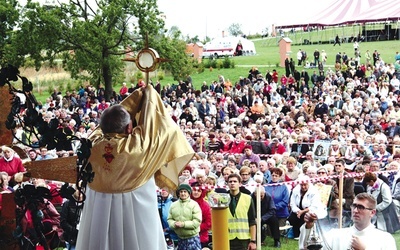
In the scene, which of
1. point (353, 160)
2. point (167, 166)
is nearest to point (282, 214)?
point (353, 160)

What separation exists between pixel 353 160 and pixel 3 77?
38.6ft

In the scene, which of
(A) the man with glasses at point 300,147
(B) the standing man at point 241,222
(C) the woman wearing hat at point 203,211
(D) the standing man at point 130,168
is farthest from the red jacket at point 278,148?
(D) the standing man at point 130,168

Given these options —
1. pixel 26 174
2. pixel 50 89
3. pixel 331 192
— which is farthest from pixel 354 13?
pixel 26 174

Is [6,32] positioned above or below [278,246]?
above

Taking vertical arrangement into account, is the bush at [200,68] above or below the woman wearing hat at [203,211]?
above

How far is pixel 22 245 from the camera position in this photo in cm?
348

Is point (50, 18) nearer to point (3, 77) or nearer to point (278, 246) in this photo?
point (278, 246)

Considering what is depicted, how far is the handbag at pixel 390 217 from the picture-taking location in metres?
11.0

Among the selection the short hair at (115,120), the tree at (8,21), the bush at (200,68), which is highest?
the tree at (8,21)

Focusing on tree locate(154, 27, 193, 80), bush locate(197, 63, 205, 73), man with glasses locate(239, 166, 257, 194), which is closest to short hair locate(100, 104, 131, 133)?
man with glasses locate(239, 166, 257, 194)

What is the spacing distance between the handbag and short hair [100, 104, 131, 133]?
23.5 ft

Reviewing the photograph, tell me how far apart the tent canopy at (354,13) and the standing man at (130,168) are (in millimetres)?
33745

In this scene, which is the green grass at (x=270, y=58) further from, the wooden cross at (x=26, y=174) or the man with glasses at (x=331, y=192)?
the wooden cross at (x=26, y=174)

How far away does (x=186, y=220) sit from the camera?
9.07 metres
